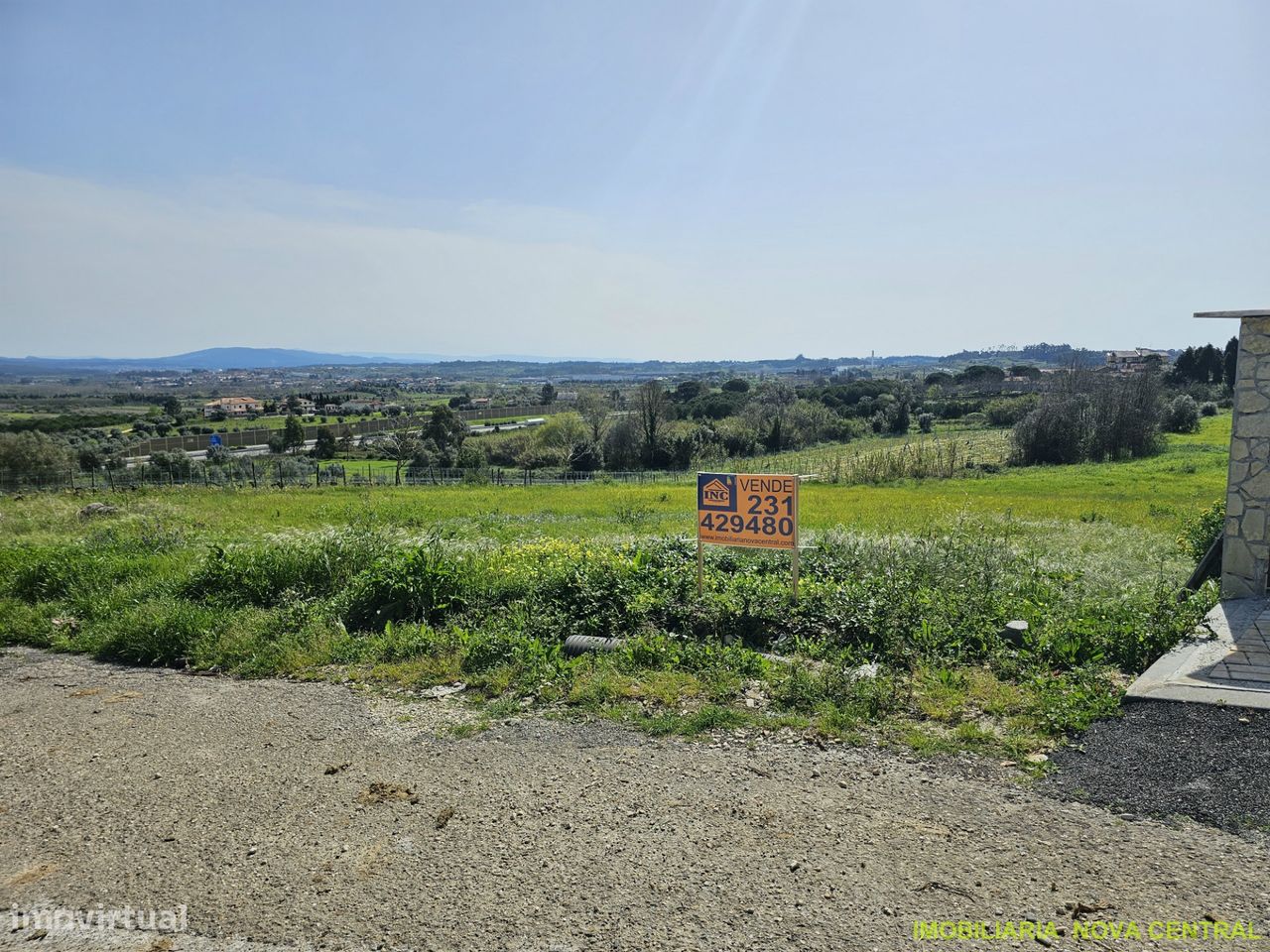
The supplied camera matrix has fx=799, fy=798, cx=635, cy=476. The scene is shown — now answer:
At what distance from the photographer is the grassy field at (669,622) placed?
5.94 m

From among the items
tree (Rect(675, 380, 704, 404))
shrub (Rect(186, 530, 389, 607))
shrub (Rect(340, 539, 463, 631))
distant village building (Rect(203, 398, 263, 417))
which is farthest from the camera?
distant village building (Rect(203, 398, 263, 417))

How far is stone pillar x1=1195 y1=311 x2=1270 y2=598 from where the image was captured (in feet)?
26.4

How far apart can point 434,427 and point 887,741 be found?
223ft

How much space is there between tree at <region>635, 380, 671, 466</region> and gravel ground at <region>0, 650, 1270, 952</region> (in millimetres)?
62446

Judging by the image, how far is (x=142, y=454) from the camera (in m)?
58.2

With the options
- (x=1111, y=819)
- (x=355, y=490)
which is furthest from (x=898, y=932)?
Answer: (x=355, y=490)

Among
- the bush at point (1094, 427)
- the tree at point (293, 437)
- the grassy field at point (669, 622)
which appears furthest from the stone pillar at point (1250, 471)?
the tree at point (293, 437)

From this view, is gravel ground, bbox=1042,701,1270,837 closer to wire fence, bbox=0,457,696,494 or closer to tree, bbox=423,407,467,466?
wire fence, bbox=0,457,696,494

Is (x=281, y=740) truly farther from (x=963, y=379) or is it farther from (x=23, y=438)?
(x=963, y=379)

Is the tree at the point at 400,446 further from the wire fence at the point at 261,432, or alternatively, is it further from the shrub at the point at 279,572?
the shrub at the point at 279,572

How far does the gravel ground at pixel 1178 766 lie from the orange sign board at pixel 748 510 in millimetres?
3419

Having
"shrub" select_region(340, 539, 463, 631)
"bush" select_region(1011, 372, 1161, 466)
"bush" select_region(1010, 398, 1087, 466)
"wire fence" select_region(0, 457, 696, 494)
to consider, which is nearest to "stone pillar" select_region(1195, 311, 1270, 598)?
"shrub" select_region(340, 539, 463, 631)

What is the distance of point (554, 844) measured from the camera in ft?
13.8

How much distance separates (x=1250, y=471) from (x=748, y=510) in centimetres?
510
